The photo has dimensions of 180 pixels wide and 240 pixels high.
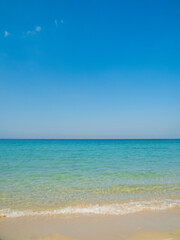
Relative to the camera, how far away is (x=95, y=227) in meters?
5.03

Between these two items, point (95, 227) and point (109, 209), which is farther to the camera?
point (109, 209)

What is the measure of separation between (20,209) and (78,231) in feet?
9.24

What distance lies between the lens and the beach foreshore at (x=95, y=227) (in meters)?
4.52

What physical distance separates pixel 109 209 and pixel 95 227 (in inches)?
56.7

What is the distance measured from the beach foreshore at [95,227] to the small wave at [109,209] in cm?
28

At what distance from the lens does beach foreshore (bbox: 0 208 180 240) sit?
452 cm

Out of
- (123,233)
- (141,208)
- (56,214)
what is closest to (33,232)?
(56,214)

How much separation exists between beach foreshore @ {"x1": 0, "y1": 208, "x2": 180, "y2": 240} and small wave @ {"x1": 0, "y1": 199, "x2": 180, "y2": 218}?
10.9 inches

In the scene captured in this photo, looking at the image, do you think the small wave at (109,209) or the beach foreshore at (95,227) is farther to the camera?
the small wave at (109,209)

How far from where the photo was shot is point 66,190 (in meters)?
8.66

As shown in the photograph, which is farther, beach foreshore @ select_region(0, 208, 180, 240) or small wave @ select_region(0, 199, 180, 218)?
small wave @ select_region(0, 199, 180, 218)

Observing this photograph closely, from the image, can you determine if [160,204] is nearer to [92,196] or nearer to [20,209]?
[92,196]

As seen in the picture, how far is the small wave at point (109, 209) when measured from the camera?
6.00m

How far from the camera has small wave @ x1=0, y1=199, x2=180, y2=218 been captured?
19.7 ft
